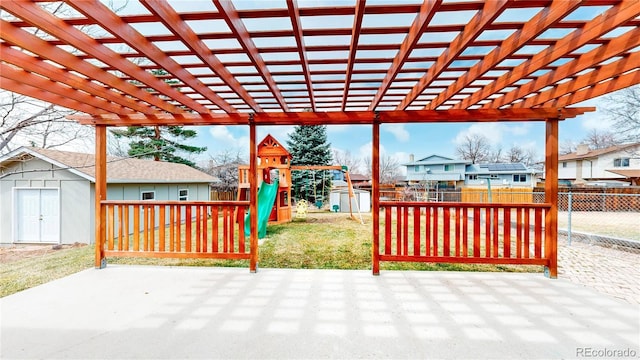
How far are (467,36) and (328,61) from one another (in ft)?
3.91

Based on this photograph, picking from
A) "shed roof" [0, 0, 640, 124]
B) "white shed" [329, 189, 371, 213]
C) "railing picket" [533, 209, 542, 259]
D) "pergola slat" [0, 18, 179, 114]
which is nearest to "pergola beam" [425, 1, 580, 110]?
"shed roof" [0, 0, 640, 124]

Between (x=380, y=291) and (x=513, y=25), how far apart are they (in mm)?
2766

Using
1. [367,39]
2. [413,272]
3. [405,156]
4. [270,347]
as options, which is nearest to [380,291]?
[413,272]

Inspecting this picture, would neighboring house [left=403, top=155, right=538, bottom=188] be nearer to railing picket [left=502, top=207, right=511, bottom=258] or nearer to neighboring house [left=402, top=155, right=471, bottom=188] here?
neighboring house [left=402, top=155, right=471, bottom=188]

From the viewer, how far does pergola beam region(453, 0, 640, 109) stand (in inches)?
64.8

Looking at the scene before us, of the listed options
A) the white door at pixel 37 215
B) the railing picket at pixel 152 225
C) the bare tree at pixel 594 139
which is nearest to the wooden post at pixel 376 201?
the railing picket at pixel 152 225

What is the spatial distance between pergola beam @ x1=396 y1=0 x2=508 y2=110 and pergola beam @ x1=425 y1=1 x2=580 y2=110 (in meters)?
0.37

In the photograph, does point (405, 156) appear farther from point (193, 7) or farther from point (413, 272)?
point (193, 7)

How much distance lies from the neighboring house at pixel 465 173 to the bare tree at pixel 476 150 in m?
4.40

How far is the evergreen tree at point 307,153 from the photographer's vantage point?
15477 millimetres

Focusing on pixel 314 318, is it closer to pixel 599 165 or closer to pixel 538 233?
pixel 538 233

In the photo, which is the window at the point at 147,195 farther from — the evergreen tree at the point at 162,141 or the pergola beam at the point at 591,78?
the pergola beam at the point at 591,78

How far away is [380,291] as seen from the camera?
300 centimetres

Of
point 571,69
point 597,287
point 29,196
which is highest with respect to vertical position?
point 571,69
